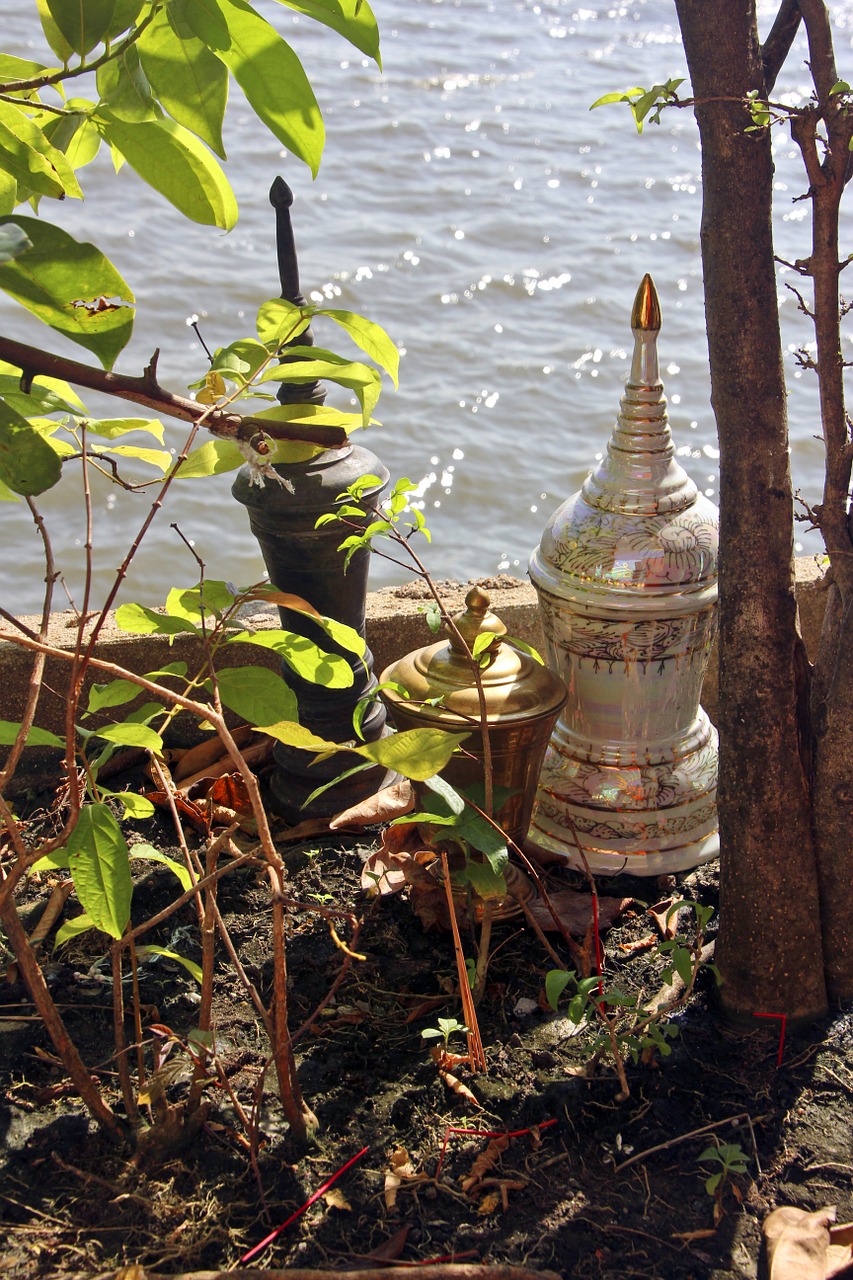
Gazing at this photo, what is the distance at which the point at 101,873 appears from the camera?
1430 millimetres

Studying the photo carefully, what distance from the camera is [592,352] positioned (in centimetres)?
713

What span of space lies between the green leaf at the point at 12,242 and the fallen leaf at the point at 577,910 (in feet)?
5.17

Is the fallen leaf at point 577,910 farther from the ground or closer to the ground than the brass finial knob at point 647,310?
closer to the ground

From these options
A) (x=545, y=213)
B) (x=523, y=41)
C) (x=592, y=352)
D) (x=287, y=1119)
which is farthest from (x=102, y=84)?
(x=523, y=41)

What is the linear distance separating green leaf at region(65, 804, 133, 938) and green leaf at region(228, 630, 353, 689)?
12.0 inches

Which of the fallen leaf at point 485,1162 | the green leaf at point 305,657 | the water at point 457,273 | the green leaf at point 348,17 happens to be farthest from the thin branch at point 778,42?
the water at point 457,273

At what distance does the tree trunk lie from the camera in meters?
1.87

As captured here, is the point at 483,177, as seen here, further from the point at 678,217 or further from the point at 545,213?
the point at 678,217

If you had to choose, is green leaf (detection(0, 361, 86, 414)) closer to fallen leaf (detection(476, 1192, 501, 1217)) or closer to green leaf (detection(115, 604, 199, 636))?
green leaf (detection(115, 604, 199, 636))

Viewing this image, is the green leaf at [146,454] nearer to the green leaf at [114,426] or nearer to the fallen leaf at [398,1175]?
the green leaf at [114,426]

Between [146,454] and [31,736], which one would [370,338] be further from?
[31,736]

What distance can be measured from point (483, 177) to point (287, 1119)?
8.17 meters

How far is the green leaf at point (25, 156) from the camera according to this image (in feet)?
3.81

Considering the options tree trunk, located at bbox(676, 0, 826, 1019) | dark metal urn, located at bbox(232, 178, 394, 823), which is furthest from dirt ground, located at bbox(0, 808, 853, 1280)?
dark metal urn, located at bbox(232, 178, 394, 823)
